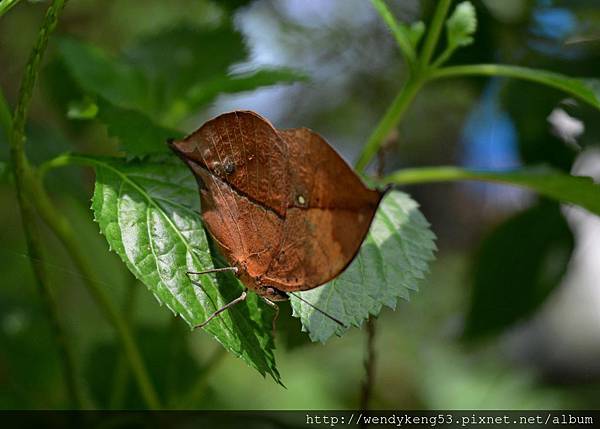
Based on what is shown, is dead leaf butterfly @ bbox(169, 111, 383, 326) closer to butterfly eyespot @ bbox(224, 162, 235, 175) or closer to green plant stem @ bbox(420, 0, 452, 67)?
butterfly eyespot @ bbox(224, 162, 235, 175)

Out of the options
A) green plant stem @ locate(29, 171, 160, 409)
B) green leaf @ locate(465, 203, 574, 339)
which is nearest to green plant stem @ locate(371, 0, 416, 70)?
green plant stem @ locate(29, 171, 160, 409)

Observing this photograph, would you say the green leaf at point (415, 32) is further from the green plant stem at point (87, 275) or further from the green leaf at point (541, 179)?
the green plant stem at point (87, 275)

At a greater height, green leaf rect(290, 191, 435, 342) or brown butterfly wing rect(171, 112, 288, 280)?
brown butterfly wing rect(171, 112, 288, 280)

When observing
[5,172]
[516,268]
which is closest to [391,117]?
[5,172]

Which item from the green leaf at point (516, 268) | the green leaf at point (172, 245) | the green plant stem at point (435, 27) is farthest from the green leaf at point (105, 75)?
the green leaf at point (516, 268)

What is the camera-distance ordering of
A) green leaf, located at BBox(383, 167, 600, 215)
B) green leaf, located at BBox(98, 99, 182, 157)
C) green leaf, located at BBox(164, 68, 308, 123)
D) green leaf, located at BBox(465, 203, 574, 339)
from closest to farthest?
1. green leaf, located at BBox(98, 99, 182, 157)
2. green leaf, located at BBox(383, 167, 600, 215)
3. green leaf, located at BBox(164, 68, 308, 123)
4. green leaf, located at BBox(465, 203, 574, 339)

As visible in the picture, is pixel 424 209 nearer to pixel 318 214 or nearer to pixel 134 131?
pixel 134 131

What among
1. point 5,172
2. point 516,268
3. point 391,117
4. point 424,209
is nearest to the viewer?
point 5,172
